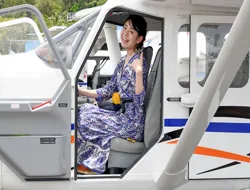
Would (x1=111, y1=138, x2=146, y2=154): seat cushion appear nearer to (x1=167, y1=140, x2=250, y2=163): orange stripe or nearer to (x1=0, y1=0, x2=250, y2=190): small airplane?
(x1=0, y1=0, x2=250, y2=190): small airplane

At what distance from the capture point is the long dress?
14.6 ft

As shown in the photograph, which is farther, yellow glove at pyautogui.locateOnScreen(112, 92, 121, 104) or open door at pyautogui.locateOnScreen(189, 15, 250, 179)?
yellow glove at pyautogui.locateOnScreen(112, 92, 121, 104)

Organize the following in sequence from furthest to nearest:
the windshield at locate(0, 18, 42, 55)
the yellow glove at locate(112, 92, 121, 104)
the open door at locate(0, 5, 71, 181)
Answer: the yellow glove at locate(112, 92, 121, 104) < the windshield at locate(0, 18, 42, 55) < the open door at locate(0, 5, 71, 181)

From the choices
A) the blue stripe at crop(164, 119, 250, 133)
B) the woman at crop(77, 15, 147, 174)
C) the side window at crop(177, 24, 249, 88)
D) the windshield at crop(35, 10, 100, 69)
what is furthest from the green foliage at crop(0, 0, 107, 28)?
the blue stripe at crop(164, 119, 250, 133)

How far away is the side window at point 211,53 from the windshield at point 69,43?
3.24 ft

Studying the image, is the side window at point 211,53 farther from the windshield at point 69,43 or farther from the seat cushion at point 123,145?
the windshield at point 69,43

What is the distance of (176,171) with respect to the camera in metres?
3.99

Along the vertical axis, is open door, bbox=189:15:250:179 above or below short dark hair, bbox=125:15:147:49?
below

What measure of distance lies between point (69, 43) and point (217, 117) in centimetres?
144

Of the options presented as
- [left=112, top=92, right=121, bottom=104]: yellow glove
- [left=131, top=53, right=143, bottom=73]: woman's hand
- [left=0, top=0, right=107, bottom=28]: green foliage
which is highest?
[left=0, top=0, right=107, bottom=28]: green foliage

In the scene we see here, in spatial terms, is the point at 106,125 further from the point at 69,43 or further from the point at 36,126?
the point at 69,43

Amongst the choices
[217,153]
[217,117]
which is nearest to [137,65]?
[217,117]

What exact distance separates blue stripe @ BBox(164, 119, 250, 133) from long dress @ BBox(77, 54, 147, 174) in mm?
288

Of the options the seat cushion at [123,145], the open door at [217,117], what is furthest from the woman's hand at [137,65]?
the seat cushion at [123,145]
